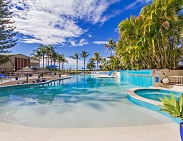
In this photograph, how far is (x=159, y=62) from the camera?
17.4m

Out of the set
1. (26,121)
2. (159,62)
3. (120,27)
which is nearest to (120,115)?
(26,121)

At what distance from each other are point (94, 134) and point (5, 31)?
66.2 ft

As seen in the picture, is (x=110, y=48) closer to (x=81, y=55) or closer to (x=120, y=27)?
(x=81, y=55)

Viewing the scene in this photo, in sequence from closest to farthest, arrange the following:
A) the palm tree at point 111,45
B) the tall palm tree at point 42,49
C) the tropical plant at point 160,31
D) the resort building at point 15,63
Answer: the tropical plant at point 160,31 → the resort building at point 15,63 → the tall palm tree at point 42,49 → the palm tree at point 111,45

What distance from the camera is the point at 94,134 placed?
359 cm

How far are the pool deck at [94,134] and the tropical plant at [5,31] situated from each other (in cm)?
1826

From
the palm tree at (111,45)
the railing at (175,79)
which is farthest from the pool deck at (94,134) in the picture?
the palm tree at (111,45)

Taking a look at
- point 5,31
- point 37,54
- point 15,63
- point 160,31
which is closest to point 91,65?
point 37,54

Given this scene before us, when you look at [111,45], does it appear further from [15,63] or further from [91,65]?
[15,63]

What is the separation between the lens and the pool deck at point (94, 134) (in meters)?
3.32

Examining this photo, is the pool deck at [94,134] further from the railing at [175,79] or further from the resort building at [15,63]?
Result: the resort building at [15,63]

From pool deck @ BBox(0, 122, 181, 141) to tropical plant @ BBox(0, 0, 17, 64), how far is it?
18259 mm

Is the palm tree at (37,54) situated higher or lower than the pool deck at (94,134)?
higher

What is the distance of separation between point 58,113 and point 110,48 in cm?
4011
